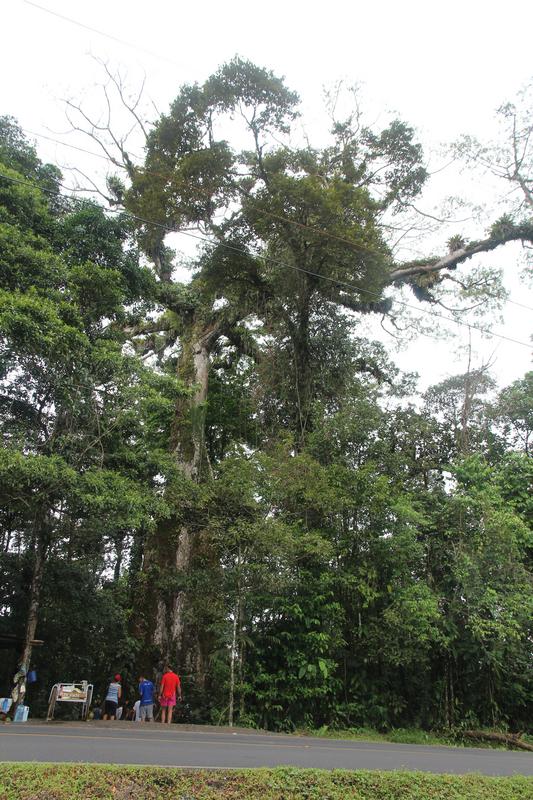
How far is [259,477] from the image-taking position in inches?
469

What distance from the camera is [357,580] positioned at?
1224 cm

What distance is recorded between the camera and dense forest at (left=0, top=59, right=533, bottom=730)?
34.7 feet

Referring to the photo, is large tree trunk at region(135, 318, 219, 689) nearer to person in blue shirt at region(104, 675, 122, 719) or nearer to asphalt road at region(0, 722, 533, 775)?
person in blue shirt at region(104, 675, 122, 719)

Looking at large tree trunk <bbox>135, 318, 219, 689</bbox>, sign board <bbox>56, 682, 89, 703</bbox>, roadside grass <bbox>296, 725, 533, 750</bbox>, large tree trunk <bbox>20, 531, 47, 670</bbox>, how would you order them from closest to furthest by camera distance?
sign board <bbox>56, 682, 89, 703</bbox> → large tree trunk <bbox>20, 531, 47, 670</bbox> → roadside grass <bbox>296, 725, 533, 750</bbox> → large tree trunk <bbox>135, 318, 219, 689</bbox>

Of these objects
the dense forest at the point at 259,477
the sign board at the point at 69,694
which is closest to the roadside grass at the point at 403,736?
the dense forest at the point at 259,477

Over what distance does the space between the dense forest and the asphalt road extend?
8.09ft

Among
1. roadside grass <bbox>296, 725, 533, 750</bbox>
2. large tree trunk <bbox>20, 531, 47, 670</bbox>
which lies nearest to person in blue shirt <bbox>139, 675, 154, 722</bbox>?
large tree trunk <bbox>20, 531, 47, 670</bbox>

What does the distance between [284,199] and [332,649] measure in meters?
10.2

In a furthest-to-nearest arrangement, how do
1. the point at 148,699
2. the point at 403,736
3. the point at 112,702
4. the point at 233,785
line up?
the point at 403,736, the point at 148,699, the point at 112,702, the point at 233,785

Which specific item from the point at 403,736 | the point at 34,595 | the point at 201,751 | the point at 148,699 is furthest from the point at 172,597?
the point at 201,751

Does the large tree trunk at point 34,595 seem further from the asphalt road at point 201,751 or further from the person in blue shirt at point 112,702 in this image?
the person in blue shirt at point 112,702

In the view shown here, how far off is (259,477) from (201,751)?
5755 mm

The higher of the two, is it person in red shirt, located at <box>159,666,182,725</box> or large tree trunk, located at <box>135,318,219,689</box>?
large tree trunk, located at <box>135,318,219,689</box>

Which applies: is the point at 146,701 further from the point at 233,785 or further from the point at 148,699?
the point at 233,785
